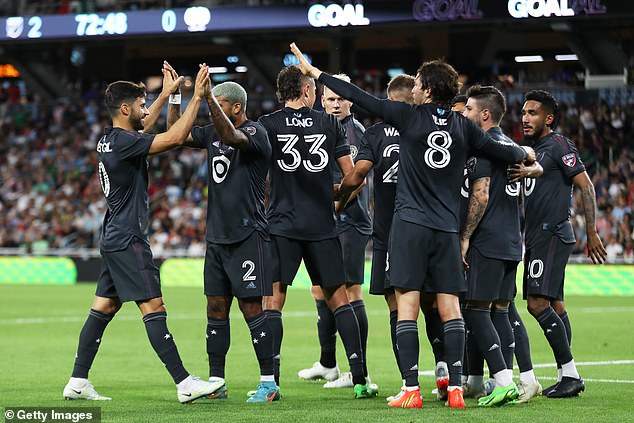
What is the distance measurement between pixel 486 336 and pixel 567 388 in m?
1.10

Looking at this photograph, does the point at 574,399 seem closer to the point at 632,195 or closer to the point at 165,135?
the point at 165,135

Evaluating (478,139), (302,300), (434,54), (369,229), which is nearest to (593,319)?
(302,300)

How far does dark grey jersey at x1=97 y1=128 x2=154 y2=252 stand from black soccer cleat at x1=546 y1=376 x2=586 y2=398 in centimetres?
340

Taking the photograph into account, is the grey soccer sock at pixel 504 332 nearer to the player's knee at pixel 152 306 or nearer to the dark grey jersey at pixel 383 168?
the dark grey jersey at pixel 383 168

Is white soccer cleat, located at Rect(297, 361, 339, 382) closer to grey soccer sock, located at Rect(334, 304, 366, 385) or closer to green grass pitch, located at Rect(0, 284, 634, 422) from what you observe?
green grass pitch, located at Rect(0, 284, 634, 422)

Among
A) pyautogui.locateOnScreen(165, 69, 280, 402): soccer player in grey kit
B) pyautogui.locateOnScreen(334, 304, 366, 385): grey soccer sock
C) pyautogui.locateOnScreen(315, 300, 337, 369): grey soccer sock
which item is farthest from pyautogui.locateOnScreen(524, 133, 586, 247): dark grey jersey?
pyautogui.locateOnScreen(165, 69, 280, 402): soccer player in grey kit

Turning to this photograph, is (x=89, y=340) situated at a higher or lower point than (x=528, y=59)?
lower

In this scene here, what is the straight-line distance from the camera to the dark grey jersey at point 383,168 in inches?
344

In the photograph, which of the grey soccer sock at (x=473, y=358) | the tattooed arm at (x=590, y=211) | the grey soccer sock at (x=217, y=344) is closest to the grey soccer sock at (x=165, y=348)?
the grey soccer sock at (x=217, y=344)

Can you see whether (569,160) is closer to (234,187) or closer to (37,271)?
(234,187)

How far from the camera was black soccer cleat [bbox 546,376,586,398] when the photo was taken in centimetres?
859

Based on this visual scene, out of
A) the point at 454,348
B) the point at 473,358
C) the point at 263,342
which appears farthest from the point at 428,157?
the point at 263,342

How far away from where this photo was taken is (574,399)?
27.6 feet

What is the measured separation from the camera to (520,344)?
8.65 metres
